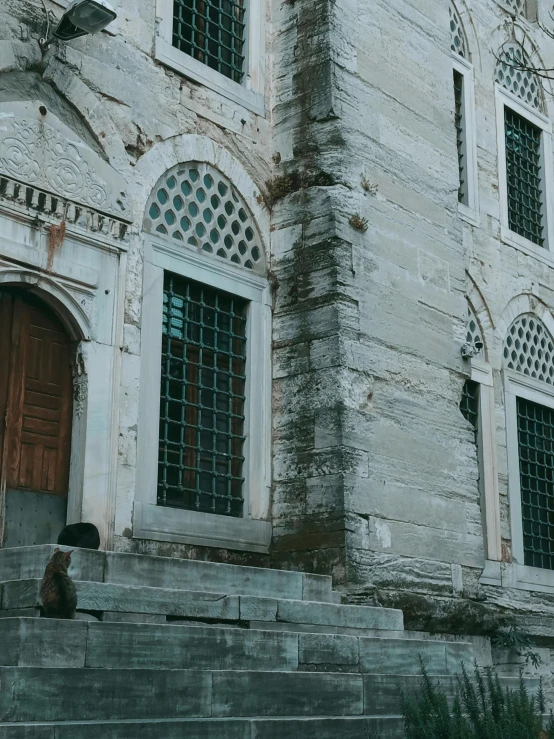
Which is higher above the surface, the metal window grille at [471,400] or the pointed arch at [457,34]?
the pointed arch at [457,34]

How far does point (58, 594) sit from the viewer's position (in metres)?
5.15

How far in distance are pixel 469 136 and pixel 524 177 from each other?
1.25m

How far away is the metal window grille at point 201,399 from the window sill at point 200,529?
6.0 inches

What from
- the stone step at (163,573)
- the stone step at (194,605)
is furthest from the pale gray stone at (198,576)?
the stone step at (194,605)

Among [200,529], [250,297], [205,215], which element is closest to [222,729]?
[200,529]

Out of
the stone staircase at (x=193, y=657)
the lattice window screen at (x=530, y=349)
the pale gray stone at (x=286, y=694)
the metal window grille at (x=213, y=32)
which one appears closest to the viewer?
the stone staircase at (x=193, y=657)

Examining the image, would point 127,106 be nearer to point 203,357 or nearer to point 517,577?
point 203,357

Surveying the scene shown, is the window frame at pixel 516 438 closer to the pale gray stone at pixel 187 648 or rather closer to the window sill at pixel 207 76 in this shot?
the window sill at pixel 207 76

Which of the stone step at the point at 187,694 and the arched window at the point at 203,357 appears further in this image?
the arched window at the point at 203,357

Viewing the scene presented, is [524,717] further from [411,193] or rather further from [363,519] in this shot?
[411,193]

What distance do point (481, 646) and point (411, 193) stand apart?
385 centimetres

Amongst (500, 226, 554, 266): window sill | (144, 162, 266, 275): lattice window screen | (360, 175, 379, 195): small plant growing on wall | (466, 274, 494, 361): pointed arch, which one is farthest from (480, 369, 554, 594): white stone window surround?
(144, 162, 266, 275): lattice window screen

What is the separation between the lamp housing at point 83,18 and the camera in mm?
7223

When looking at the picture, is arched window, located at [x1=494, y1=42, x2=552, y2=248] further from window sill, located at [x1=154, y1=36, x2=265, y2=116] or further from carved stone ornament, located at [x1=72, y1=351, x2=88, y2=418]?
carved stone ornament, located at [x1=72, y1=351, x2=88, y2=418]
